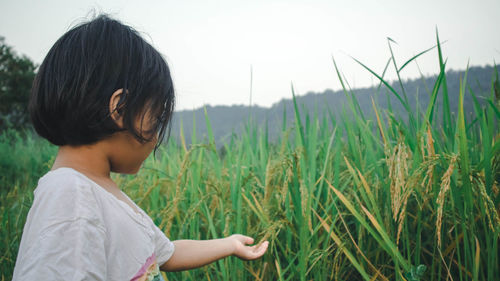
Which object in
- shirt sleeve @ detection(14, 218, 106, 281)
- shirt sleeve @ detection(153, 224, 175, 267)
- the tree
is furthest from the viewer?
the tree

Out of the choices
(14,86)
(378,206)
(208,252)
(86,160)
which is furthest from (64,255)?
(14,86)

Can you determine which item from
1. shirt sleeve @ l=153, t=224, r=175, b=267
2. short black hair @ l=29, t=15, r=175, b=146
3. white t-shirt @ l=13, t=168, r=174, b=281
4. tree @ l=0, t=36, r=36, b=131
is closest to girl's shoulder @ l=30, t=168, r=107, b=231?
white t-shirt @ l=13, t=168, r=174, b=281

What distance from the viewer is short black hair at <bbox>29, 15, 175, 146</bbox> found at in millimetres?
923

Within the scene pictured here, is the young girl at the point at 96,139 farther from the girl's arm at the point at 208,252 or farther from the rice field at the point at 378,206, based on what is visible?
the rice field at the point at 378,206

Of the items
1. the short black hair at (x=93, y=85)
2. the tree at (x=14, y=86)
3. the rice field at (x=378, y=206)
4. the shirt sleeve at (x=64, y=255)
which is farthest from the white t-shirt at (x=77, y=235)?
the tree at (x=14, y=86)

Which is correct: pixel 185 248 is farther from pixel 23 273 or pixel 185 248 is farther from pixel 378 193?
pixel 378 193

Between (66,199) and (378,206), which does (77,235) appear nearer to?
(66,199)

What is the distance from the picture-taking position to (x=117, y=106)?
93 centimetres

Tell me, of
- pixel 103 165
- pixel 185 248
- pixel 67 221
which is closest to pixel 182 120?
pixel 185 248

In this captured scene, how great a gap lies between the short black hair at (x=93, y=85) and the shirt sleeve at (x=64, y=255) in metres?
0.28

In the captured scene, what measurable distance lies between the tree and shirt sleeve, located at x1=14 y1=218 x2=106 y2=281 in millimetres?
18332

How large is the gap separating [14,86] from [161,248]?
2020 centimetres

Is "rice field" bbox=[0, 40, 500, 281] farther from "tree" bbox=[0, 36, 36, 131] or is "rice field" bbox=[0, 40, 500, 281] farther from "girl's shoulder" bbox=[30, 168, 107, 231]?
"tree" bbox=[0, 36, 36, 131]

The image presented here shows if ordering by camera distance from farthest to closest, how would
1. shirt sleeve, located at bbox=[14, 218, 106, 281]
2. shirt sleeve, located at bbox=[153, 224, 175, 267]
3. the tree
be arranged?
the tree < shirt sleeve, located at bbox=[153, 224, 175, 267] < shirt sleeve, located at bbox=[14, 218, 106, 281]
